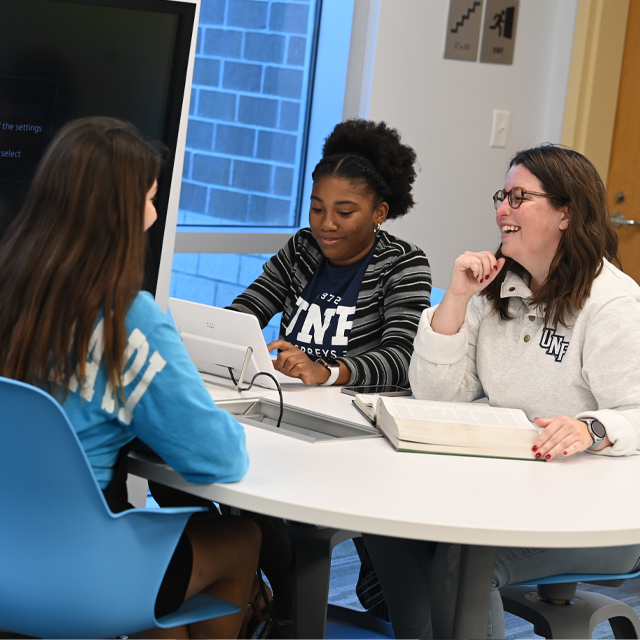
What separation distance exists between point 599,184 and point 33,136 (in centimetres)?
134

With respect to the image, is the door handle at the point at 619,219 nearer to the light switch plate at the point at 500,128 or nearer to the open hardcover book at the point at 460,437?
the light switch plate at the point at 500,128

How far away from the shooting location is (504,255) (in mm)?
1896

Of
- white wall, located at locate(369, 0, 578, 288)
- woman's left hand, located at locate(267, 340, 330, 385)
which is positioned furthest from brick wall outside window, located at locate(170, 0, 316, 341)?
woman's left hand, located at locate(267, 340, 330, 385)

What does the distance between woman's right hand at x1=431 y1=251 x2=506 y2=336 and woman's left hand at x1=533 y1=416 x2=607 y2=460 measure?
0.38 meters

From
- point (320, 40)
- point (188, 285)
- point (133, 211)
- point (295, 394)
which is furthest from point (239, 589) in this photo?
point (320, 40)

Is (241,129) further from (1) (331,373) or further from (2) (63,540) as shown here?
(2) (63,540)

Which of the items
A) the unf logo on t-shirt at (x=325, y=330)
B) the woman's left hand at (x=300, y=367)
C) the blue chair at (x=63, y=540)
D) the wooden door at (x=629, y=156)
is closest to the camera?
the blue chair at (x=63, y=540)

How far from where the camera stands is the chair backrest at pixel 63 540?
1.14m

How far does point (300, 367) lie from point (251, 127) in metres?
1.80

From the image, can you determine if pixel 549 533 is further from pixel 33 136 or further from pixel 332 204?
pixel 33 136

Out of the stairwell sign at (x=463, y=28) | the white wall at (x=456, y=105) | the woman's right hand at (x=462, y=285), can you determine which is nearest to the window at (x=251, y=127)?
the white wall at (x=456, y=105)

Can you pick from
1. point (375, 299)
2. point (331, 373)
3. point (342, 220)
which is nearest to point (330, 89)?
point (342, 220)

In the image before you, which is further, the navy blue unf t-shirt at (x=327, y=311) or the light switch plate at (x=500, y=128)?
the light switch plate at (x=500, y=128)

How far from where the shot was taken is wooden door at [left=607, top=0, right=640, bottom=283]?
382 cm
